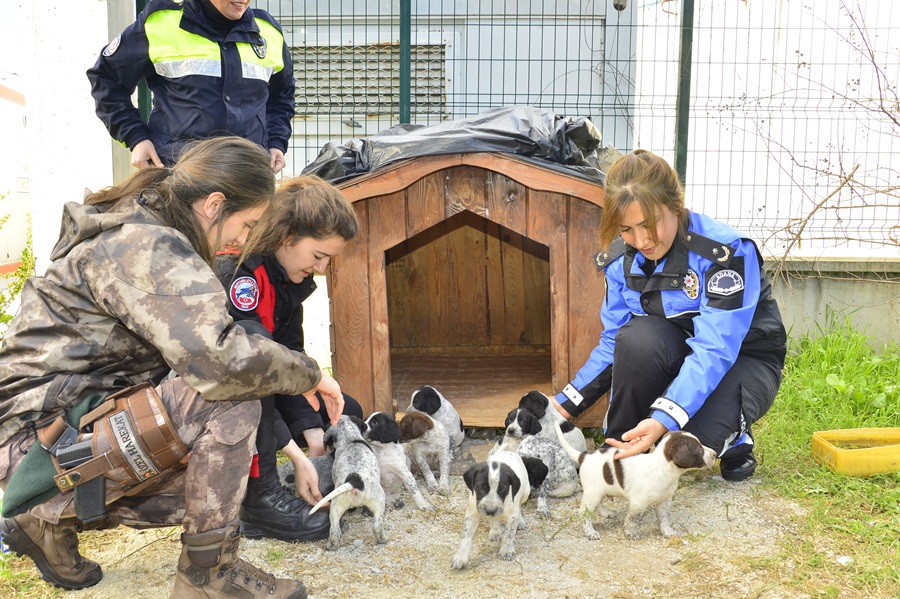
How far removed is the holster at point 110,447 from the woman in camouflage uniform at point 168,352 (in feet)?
0.16

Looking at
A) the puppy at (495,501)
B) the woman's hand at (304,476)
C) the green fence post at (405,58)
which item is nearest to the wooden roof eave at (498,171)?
the woman's hand at (304,476)

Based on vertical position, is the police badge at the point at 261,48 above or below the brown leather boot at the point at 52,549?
above

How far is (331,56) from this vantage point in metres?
8.31

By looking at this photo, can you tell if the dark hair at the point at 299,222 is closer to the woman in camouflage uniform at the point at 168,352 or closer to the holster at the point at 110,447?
the woman in camouflage uniform at the point at 168,352

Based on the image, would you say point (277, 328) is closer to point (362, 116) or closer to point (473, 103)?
point (473, 103)

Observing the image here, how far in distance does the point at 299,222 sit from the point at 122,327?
3.22 ft

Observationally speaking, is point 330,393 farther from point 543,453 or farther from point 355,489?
point 543,453

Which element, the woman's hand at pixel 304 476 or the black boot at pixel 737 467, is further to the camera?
the black boot at pixel 737 467

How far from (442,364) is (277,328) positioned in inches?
103

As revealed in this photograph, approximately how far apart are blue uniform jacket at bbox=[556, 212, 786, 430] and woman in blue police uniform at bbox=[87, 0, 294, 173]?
1.92 meters

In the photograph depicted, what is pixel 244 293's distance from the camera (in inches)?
124

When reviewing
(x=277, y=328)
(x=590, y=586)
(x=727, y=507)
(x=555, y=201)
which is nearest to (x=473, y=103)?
(x=555, y=201)

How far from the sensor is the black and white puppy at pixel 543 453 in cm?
354

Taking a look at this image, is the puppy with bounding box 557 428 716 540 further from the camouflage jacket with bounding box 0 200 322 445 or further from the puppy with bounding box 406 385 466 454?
the camouflage jacket with bounding box 0 200 322 445
